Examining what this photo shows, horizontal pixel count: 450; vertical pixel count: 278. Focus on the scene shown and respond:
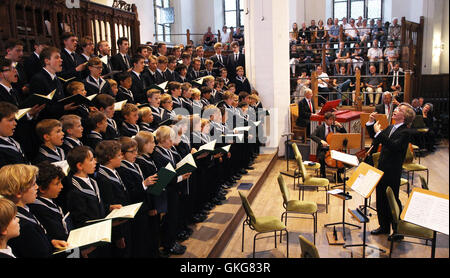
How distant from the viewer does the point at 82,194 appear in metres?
2.74

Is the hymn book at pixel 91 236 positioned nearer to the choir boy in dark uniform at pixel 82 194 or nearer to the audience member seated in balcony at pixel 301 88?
the choir boy in dark uniform at pixel 82 194

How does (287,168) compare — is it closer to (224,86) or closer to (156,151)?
(224,86)

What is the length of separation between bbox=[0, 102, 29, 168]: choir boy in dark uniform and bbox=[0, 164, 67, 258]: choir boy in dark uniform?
0.74 meters

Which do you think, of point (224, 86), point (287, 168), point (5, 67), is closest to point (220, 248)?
point (5, 67)

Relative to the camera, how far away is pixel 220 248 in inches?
171

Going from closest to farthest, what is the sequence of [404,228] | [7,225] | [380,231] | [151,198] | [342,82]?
[7,225] → [151,198] → [404,228] → [380,231] → [342,82]

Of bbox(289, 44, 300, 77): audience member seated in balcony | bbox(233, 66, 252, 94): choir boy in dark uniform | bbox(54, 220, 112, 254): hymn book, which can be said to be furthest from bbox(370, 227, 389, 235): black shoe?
bbox(289, 44, 300, 77): audience member seated in balcony

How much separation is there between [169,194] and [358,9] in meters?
13.9

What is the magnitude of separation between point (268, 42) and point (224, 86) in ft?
4.97

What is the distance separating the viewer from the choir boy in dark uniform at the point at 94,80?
443 centimetres

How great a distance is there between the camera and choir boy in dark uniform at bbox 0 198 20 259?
193 cm

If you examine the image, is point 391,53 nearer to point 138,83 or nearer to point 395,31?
point 395,31

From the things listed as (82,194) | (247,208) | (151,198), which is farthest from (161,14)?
(82,194)

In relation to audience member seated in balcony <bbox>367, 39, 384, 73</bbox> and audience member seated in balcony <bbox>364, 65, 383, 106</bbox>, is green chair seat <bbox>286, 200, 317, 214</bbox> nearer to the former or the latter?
audience member seated in balcony <bbox>364, 65, 383, 106</bbox>
